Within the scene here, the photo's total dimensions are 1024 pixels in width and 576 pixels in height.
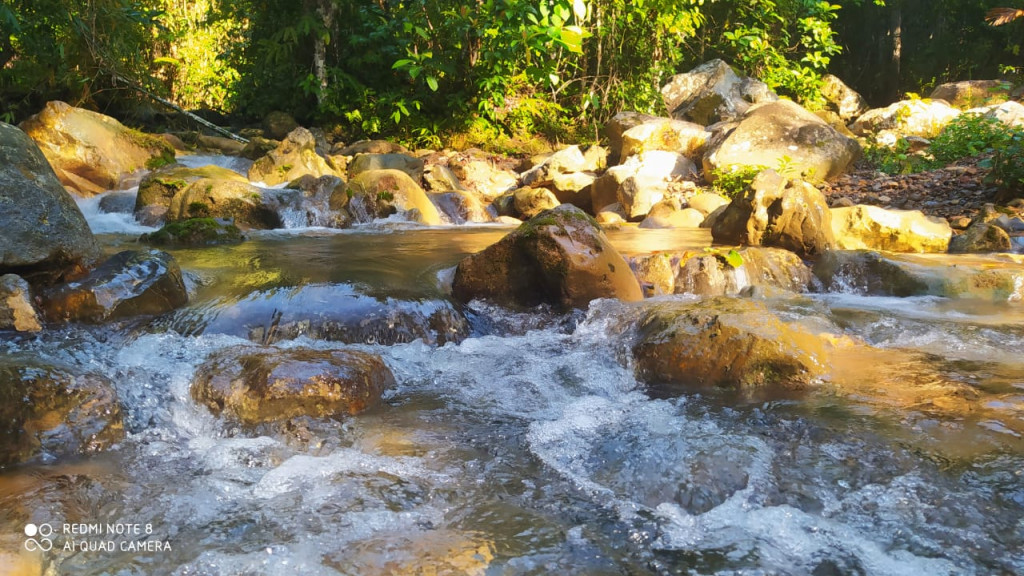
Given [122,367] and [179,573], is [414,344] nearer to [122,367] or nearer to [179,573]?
[122,367]

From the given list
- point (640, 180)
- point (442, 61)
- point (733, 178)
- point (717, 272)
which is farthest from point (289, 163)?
point (717, 272)

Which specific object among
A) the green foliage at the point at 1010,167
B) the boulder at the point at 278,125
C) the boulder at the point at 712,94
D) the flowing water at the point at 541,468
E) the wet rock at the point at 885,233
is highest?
the boulder at the point at 712,94

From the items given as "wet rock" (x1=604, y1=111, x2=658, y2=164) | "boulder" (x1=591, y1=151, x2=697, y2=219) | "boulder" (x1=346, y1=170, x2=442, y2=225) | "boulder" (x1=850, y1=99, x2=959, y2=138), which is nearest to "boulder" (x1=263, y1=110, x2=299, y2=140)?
"boulder" (x1=346, y1=170, x2=442, y2=225)

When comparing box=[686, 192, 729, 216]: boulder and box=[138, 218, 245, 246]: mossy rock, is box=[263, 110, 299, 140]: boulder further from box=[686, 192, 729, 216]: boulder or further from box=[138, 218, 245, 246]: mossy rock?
box=[686, 192, 729, 216]: boulder

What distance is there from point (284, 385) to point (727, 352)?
214 cm

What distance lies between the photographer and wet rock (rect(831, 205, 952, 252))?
6.68m

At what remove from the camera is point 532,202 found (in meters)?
10.1

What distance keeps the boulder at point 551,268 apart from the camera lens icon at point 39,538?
10.2 feet

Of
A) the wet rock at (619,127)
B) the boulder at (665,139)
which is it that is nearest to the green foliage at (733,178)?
the boulder at (665,139)

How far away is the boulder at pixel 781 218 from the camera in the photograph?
6.12m

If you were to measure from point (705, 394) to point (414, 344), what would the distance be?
1.73 metres

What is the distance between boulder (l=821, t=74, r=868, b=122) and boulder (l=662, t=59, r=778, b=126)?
9.47 ft

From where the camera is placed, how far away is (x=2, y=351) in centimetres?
352

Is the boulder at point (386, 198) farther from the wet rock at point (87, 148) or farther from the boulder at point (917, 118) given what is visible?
the boulder at point (917, 118)
